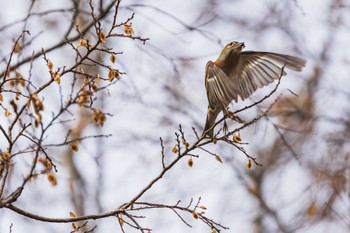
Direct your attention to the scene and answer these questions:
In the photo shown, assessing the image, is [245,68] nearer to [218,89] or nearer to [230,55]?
[230,55]

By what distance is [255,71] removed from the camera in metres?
4.82

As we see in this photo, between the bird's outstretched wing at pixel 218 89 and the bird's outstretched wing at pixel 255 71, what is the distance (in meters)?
0.36

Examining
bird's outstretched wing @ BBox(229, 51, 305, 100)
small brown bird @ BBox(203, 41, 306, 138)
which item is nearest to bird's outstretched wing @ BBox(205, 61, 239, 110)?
small brown bird @ BBox(203, 41, 306, 138)

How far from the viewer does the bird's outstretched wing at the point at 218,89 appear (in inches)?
153

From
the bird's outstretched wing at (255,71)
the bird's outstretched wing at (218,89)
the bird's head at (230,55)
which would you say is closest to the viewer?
the bird's outstretched wing at (218,89)

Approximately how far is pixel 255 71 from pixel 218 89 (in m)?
0.90

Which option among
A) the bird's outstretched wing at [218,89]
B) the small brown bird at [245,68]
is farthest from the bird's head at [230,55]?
the bird's outstretched wing at [218,89]

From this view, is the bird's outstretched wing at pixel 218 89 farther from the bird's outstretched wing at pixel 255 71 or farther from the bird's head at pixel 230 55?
the bird's head at pixel 230 55

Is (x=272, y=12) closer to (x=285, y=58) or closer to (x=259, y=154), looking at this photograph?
(x=259, y=154)

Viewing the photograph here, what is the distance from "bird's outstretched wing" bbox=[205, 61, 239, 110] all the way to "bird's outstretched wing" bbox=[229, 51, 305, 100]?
36 cm

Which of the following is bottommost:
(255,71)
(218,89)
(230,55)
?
(218,89)

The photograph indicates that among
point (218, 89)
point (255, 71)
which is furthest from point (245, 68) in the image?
point (218, 89)

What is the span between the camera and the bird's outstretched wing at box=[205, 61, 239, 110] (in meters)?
3.89

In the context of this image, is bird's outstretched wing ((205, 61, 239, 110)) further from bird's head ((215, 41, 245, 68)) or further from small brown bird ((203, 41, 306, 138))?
bird's head ((215, 41, 245, 68))
